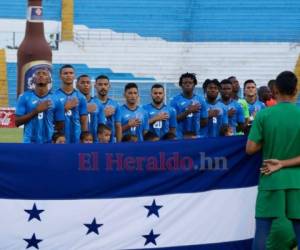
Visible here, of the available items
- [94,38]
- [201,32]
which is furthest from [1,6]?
[201,32]

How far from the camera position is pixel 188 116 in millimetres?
8555

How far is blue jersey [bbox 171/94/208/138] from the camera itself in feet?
28.2

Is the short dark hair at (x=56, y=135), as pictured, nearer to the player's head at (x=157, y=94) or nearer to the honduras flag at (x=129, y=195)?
the player's head at (x=157, y=94)

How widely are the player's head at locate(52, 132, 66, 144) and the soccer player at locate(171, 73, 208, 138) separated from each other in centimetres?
186

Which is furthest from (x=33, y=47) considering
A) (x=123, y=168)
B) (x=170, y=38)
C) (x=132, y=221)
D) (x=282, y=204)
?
(x=170, y=38)

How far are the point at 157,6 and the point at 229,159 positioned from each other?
2623 cm

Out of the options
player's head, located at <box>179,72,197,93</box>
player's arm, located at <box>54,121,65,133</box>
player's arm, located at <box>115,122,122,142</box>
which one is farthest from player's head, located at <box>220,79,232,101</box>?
player's arm, located at <box>54,121,65,133</box>

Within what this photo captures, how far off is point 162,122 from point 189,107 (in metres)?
0.49

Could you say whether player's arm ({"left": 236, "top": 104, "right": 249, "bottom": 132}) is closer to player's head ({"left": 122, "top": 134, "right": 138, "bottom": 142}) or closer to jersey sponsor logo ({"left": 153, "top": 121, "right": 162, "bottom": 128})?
jersey sponsor logo ({"left": 153, "top": 121, "right": 162, "bottom": 128})

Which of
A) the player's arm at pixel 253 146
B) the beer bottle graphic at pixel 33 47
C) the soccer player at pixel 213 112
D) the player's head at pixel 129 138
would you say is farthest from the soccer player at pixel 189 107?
the player's arm at pixel 253 146

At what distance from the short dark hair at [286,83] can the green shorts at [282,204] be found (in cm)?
63

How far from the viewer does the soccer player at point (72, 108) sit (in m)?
7.44

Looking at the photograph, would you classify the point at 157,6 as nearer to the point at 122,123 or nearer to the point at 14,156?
the point at 122,123

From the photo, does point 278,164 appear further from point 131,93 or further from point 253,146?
point 131,93
